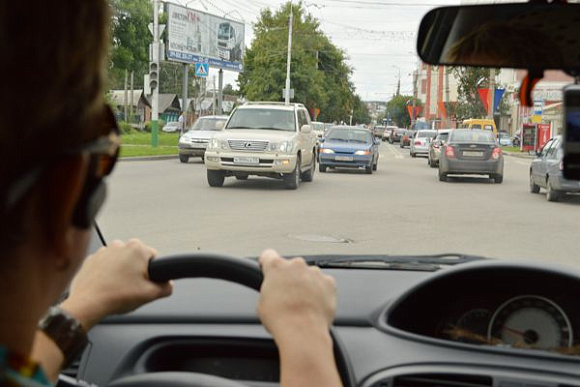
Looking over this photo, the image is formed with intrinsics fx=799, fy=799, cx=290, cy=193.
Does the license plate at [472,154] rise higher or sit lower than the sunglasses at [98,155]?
lower

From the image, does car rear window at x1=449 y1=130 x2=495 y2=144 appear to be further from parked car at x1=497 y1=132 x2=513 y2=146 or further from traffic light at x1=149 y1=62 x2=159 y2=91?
traffic light at x1=149 y1=62 x2=159 y2=91

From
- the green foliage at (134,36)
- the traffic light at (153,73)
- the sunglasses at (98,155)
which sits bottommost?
the sunglasses at (98,155)

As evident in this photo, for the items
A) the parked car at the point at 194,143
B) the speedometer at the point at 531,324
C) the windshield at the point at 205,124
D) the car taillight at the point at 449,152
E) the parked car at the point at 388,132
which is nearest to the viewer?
the speedometer at the point at 531,324

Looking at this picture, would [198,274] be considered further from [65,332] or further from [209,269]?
[65,332]

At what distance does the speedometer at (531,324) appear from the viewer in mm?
2639

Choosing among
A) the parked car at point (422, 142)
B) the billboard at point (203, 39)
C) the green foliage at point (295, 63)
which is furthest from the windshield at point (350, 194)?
the green foliage at point (295, 63)

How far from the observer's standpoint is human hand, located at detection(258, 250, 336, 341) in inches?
58.8

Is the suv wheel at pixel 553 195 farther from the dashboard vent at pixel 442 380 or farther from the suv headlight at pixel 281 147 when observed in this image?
the dashboard vent at pixel 442 380

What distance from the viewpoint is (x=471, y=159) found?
20.5 meters

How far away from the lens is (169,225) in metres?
9.30

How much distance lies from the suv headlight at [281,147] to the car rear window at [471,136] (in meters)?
6.58

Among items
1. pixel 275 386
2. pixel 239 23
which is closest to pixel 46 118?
pixel 275 386

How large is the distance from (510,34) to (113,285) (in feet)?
3.38

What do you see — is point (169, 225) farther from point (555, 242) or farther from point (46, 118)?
point (46, 118)
